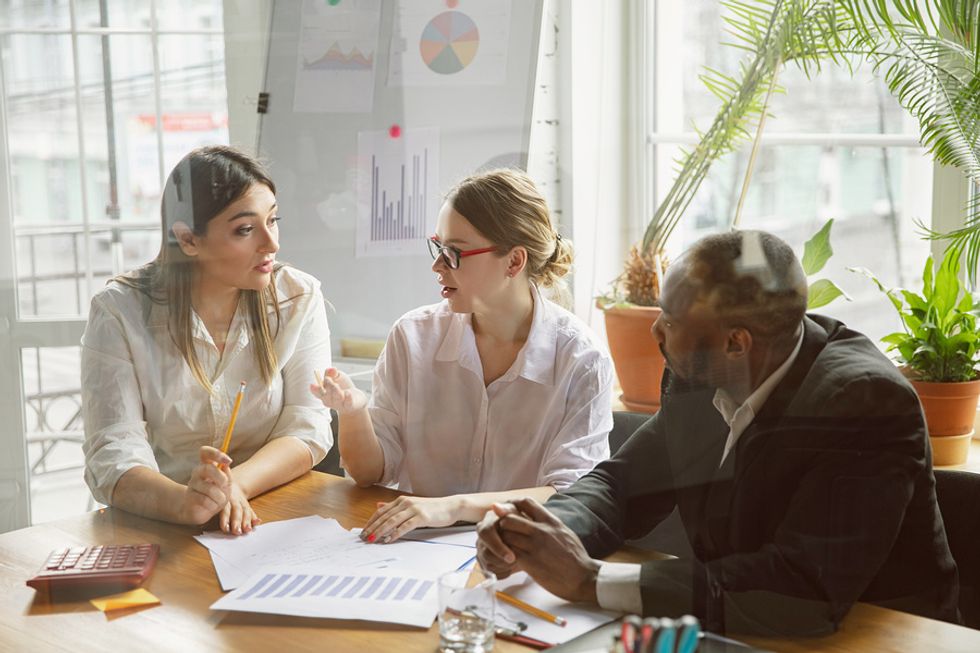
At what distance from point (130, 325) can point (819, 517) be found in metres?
1.17

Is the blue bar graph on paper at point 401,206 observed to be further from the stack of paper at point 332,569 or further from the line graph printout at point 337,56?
the stack of paper at point 332,569

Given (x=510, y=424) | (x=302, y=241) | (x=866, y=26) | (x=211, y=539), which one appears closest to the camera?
(x=211, y=539)

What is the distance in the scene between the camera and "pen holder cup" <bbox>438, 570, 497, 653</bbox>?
113 centimetres

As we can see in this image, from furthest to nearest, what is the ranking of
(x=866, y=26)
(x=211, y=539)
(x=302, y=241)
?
(x=302, y=241)
(x=866, y=26)
(x=211, y=539)

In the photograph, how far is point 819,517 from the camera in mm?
1186

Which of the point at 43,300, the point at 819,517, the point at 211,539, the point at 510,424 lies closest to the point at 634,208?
the point at 510,424

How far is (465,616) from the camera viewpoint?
115 centimetres

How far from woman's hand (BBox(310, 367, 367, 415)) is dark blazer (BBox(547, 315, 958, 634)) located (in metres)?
0.58

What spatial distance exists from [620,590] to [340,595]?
14.1 inches

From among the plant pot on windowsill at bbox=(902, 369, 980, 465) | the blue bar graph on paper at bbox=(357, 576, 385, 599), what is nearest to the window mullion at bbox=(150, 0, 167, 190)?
the blue bar graph on paper at bbox=(357, 576, 385, 599)

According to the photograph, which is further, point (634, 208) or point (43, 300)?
point (634, 208)

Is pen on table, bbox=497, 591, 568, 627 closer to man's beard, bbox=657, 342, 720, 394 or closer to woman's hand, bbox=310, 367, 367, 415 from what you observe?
man's beard, bbox=657, 342, 720, 394

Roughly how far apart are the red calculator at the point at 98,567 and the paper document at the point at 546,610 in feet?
1.66

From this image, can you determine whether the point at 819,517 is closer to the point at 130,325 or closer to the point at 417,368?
the point at 417,368
